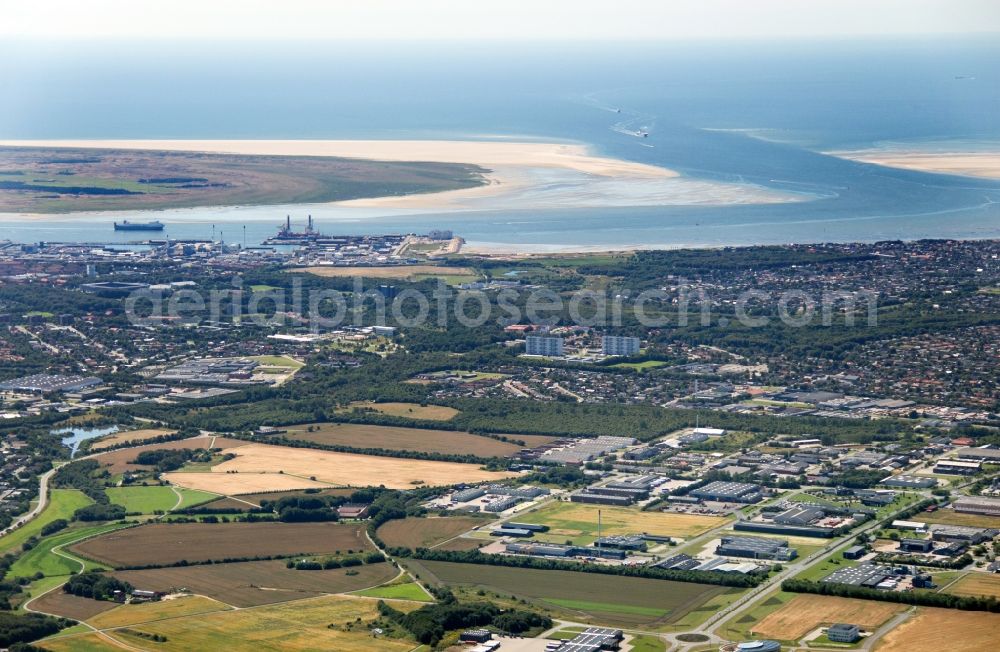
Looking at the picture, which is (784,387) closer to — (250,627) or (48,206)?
(250,627)

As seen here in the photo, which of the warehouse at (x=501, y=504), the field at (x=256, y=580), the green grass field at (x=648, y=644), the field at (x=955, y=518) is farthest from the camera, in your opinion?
the warehouse at (x=501, y=504)

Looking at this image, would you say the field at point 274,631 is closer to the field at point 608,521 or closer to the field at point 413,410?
the field at point 608,521

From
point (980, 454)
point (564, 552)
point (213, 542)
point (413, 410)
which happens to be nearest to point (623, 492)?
point (564, 552)

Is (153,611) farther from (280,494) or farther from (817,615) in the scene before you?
(817,615)

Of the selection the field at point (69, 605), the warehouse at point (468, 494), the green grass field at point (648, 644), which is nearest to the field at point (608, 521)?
the warehouse at point (468, 494)

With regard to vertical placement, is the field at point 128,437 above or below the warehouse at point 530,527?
above

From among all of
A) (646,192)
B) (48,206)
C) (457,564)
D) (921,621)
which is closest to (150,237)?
(48,206)

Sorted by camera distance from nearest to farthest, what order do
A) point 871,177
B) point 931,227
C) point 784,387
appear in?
point 784,387 → point 931,227 → point 871,177

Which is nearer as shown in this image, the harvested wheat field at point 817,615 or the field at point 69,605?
the harvested wheat field at point 817,615
